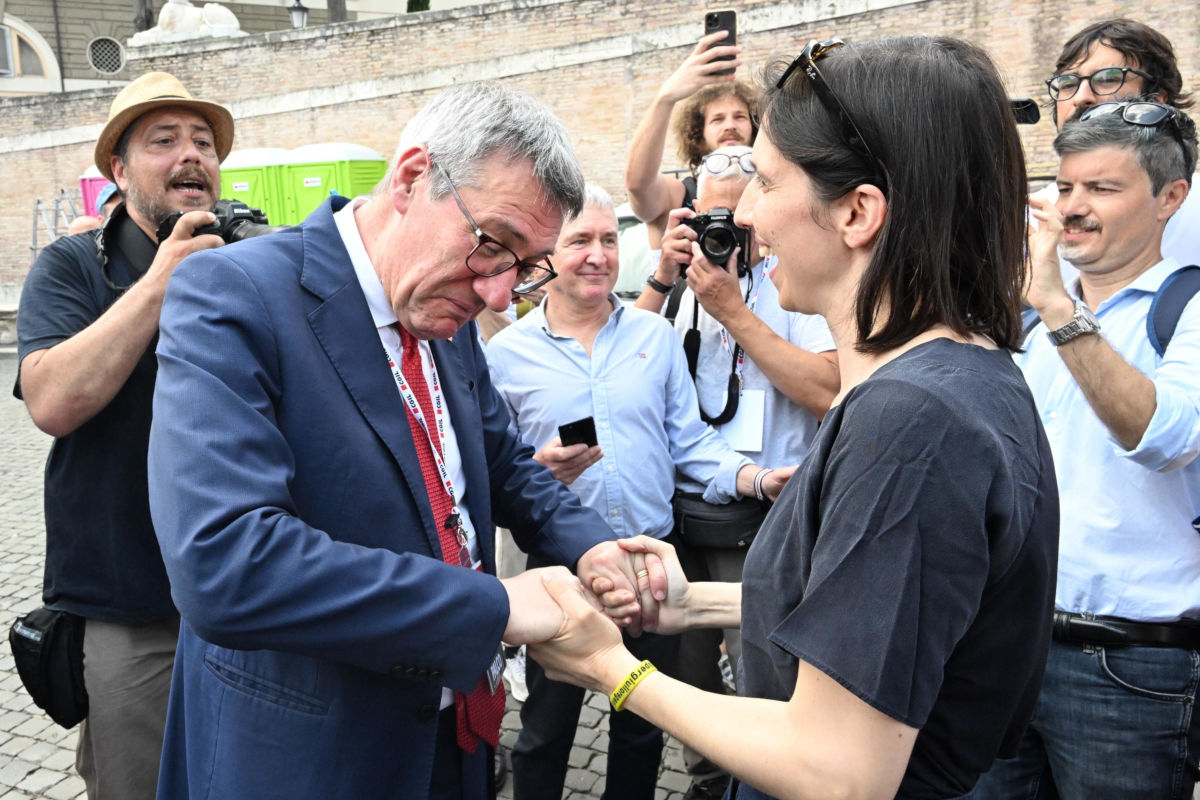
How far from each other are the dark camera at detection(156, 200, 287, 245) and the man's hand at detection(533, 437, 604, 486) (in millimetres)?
1052

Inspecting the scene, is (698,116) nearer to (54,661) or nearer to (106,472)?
(106,472)

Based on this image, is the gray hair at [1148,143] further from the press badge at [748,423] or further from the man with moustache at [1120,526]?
the press badge at [748,423]

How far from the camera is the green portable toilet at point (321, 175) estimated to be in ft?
59.1

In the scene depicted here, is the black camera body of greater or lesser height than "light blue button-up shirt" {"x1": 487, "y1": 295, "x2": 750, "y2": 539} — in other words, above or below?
above

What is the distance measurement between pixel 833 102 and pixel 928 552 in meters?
0.68

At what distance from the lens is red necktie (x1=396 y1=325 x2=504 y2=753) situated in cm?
187

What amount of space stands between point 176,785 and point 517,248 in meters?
1.28

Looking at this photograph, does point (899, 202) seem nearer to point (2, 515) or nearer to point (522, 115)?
point (522, 115)

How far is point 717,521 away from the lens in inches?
134

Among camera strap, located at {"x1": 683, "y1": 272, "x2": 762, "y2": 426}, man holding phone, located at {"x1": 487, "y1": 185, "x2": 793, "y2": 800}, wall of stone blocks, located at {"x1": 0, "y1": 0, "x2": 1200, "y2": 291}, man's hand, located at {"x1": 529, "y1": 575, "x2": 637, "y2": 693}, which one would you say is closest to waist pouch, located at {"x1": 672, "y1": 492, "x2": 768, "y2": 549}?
man holding phone, located at {"x1": 487, "y1": 185, "x2": 793, "y2": 800}

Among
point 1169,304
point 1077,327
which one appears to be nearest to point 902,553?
point 1077,327

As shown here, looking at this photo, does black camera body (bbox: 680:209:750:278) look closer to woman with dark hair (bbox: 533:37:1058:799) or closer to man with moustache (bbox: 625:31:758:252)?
man with moustache (bbox: 625:31:758:252)

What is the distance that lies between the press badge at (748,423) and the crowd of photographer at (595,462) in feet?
2.15

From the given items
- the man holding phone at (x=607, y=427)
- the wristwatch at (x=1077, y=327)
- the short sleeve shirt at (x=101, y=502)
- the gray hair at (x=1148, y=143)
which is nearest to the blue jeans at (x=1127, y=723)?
the wristwatch at (x=1077, y=327)
